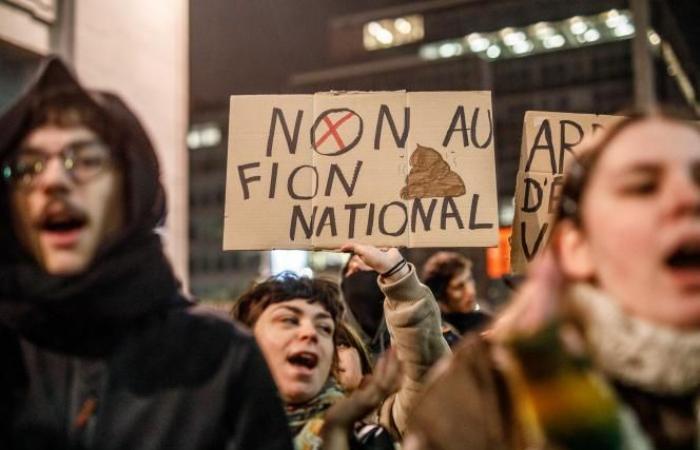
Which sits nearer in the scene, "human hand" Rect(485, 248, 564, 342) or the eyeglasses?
"human hand" Rect(485, 248, 564, 342)

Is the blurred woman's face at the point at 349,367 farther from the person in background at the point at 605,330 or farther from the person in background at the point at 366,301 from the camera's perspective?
the person in background at the point at 605,330

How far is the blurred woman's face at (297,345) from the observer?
2.77m

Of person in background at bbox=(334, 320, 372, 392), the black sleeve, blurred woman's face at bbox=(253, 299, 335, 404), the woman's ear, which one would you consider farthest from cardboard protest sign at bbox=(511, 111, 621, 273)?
the woman's ear

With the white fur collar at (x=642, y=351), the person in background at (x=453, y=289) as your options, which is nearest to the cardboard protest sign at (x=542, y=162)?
the person in background at (x=453, y=289)

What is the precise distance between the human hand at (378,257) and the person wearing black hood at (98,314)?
1255 mm

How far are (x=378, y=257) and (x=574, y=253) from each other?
1.66 metres

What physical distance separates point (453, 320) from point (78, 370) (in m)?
3.49

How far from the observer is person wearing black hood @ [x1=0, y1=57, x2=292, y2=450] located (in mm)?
1755

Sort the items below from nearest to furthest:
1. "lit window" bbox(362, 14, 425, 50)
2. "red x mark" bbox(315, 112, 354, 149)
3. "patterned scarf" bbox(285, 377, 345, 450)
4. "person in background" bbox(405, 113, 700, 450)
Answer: "person in background" bbox(405, 113, 700, 450) < "patterned scarf" bbox(285, 377, 345, 450) < "red x mark" bbox(315, 112, 354, 149) < "lit window" bbox(362, 14, 425, 50)

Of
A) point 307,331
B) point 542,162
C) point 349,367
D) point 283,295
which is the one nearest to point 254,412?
point 307,331

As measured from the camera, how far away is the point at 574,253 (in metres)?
1.54

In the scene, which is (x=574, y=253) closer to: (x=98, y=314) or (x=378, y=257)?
(x=98, y=314)

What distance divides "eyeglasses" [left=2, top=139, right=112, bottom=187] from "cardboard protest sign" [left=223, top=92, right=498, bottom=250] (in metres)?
1.55

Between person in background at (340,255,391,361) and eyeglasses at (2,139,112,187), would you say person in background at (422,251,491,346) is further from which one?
eyeglasses at (2,139,112,187)
